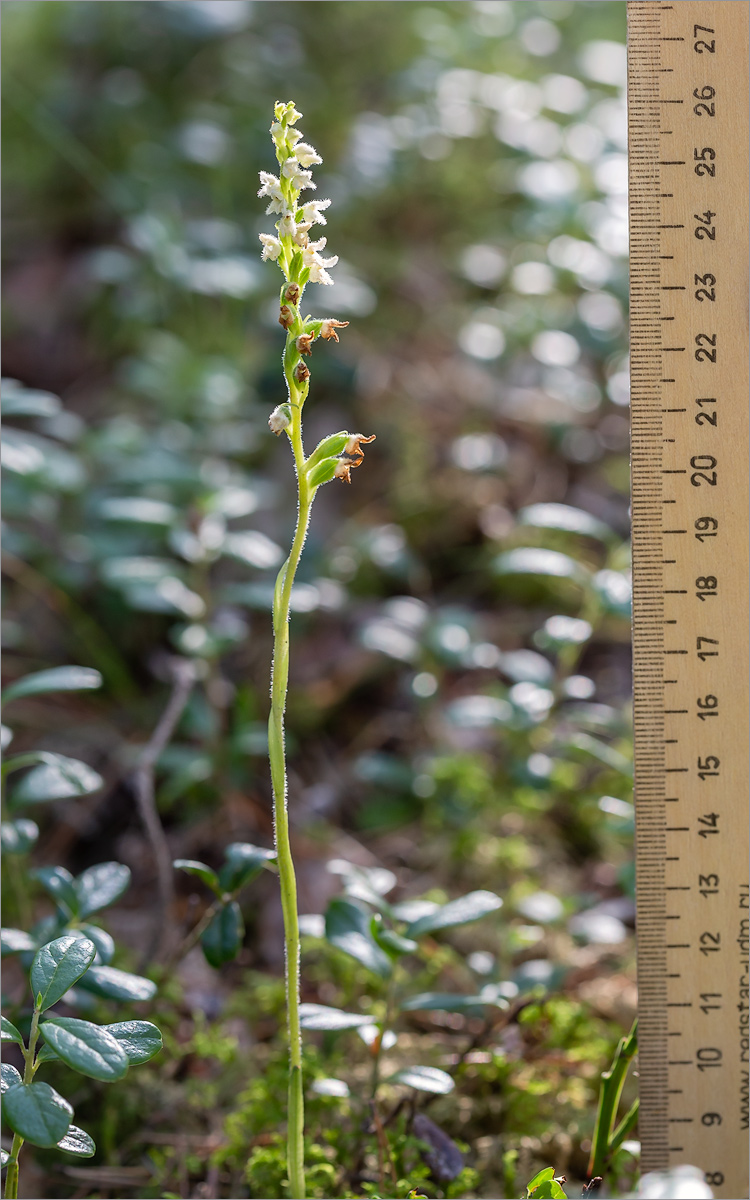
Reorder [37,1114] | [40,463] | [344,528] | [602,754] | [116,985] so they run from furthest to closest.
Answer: [344,528], [40,463], [602,754], [116,985], [37,1114]

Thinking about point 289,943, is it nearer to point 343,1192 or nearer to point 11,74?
point 343,1192

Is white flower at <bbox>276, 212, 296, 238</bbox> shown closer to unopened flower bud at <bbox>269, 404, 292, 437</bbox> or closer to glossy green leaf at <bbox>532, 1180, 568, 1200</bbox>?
unopened flower bud at <bbox>269, 404, 292, 437</bbox>

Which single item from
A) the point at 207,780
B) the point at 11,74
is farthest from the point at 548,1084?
the point at 11,74

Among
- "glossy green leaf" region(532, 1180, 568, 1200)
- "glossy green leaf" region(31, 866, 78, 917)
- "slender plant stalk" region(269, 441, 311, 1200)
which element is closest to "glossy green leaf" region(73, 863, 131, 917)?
"glossy green leaf" region(31, 866, 78, 917)

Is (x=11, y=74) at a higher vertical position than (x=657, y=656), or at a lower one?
higher

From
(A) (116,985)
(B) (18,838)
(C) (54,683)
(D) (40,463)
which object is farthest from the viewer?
(D) (40,463)

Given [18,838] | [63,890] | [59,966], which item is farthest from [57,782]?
[59,966]

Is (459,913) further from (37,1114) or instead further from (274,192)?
(274,192)
